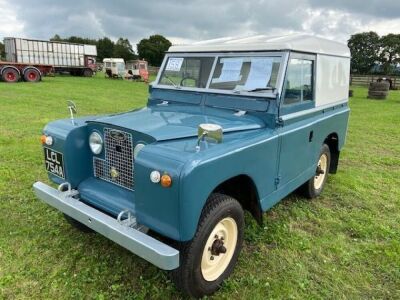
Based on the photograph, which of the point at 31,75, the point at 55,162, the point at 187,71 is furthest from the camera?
the point at 31,75

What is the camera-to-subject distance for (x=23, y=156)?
6215 millimetres

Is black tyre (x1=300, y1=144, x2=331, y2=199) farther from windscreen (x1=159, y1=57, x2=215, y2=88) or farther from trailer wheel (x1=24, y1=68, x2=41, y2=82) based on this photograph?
trailer wheel (x1=24, y1=68, x2=41, y2=82)

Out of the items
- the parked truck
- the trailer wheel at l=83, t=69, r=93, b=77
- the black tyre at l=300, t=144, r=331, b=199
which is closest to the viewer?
the black tyre at l=300, t=144, r=331, b=199

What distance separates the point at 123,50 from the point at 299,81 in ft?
224

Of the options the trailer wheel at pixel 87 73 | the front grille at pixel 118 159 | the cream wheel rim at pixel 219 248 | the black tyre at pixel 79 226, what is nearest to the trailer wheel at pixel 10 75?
the trailer wheel at pixel 87 73

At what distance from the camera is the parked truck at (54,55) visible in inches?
1027

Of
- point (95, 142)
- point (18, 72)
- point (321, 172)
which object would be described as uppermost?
point (18, 72)

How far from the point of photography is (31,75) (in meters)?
23.4

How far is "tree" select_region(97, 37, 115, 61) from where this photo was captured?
226 ft

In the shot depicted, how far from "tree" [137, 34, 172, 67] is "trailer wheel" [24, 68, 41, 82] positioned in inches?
1520

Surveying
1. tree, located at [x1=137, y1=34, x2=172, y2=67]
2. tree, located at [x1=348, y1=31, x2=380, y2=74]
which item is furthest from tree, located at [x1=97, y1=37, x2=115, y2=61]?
tree, located at [x1=348, y1=31, x2=380, y2=74]

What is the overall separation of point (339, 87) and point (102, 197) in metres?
3.72

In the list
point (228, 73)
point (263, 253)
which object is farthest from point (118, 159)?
Answer: point (263, 253)

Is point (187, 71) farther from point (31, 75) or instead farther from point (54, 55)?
point (54, 55)
